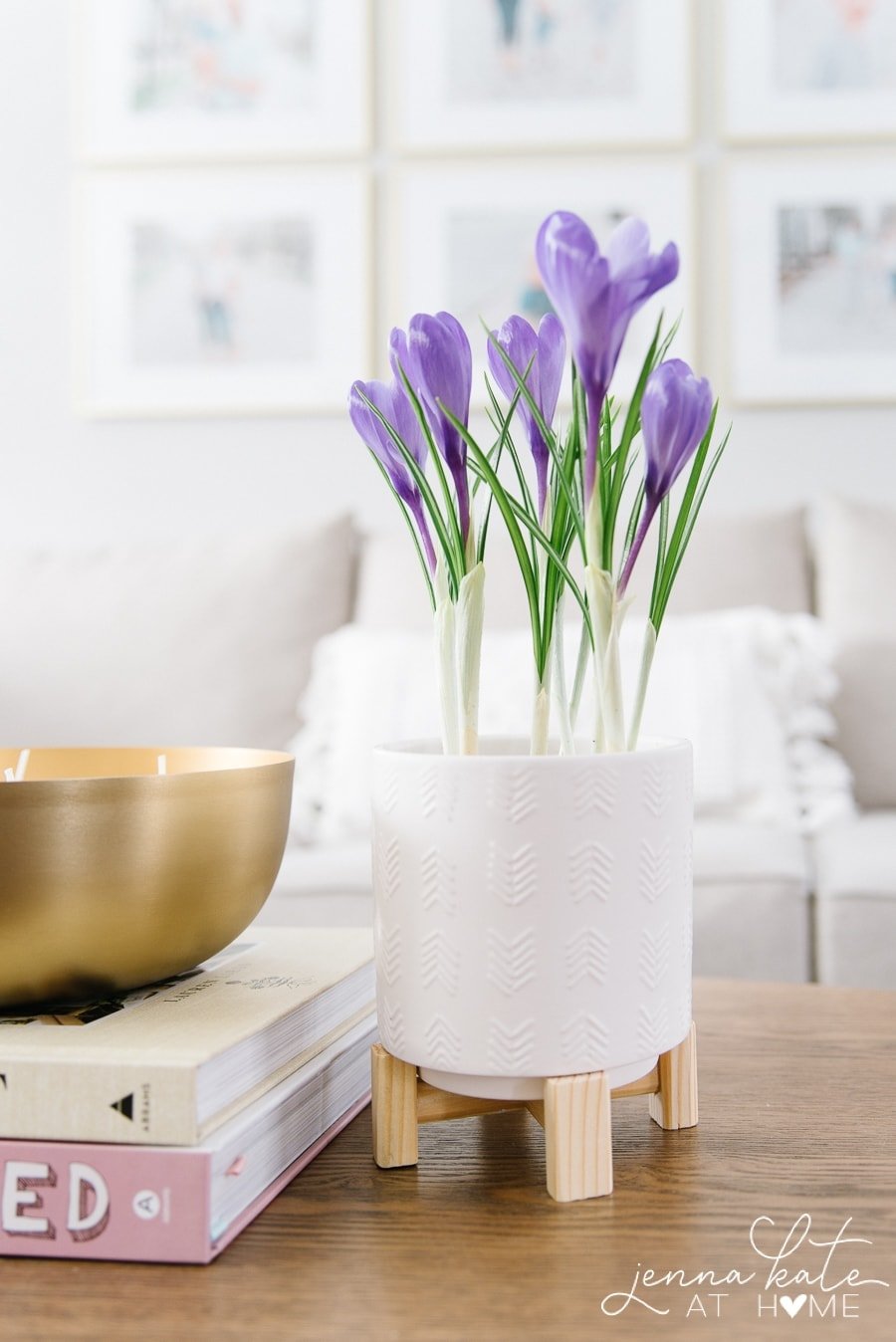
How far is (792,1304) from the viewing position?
400 mm

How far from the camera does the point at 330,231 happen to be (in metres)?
2.43

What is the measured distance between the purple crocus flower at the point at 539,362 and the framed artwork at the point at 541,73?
2.09 meters

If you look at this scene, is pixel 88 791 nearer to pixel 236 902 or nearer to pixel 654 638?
pixel 236 902

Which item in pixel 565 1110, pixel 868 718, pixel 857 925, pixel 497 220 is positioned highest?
pixel 497 220

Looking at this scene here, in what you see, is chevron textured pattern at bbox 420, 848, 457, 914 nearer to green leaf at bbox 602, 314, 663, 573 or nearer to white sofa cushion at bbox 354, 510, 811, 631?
green leaf at bbox 602, 314, 663, 573

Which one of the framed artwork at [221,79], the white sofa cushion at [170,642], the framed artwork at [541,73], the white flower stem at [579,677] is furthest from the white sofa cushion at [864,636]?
the white flower stem at [579,677]

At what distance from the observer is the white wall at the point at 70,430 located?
2.43m

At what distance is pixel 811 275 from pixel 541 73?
0.69m

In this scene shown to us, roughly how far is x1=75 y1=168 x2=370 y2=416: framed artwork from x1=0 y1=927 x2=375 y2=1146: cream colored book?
199cm

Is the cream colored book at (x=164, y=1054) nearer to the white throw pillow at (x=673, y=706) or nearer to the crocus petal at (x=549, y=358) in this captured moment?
the crocus petal at (x=549, y=358)

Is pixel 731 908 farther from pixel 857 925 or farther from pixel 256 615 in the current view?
pixel 256 615

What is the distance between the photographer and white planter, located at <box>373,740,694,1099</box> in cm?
47

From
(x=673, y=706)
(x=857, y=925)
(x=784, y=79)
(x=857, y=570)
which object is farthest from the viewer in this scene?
(x=784, y=79)

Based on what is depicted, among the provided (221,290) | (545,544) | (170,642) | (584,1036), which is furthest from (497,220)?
(584,1036)
